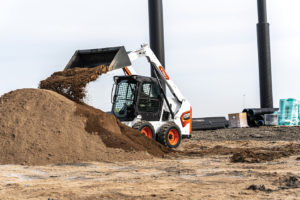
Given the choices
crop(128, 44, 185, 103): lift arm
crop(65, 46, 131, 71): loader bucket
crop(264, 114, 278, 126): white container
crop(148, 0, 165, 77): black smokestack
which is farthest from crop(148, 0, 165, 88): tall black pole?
crop(65, 46, 131, 71): loader bucket

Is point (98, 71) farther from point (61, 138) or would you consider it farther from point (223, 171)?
point (223, 171)

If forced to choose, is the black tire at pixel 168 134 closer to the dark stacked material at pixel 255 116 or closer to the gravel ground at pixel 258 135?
the gravel ground at pixel 258 135

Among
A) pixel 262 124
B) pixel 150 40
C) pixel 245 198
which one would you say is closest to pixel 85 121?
pixel 245 198

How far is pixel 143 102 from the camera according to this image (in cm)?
1376

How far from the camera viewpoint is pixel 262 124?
80.5 ft

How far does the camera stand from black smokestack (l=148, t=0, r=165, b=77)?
2073cm

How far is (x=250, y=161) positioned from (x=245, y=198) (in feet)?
13.7

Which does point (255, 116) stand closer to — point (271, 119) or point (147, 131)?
point (271, 119)

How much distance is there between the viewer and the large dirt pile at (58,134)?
32.3 feet

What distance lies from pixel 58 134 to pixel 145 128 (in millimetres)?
3648

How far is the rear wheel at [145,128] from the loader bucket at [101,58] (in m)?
1.83

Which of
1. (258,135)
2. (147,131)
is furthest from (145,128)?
(258,135)

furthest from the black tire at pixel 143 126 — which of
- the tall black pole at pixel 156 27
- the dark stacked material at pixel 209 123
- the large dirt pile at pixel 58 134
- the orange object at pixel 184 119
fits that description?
the dark stacked material at pixel 209 123

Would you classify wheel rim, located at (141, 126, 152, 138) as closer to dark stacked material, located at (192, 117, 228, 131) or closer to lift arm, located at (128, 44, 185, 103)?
lift arm, located at (128, 44, 185, 103)
